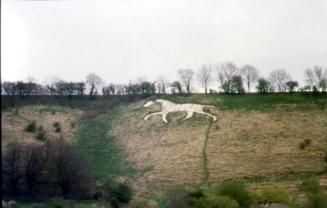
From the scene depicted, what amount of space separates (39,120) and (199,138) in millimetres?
15589

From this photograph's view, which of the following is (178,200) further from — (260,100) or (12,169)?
(260,100)

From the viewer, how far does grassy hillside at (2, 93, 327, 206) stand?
39375 millimetres

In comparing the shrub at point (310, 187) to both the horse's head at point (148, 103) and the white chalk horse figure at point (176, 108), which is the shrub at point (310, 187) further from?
the horse's head at point (148, 103)

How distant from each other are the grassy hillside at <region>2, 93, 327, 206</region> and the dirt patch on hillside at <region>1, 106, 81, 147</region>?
0.11 meters

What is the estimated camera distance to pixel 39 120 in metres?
48.5

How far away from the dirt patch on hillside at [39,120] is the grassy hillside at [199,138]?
4.4 inches

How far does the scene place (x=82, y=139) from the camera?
47.6m

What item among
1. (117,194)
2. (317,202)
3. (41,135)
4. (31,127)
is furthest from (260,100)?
(317,202)

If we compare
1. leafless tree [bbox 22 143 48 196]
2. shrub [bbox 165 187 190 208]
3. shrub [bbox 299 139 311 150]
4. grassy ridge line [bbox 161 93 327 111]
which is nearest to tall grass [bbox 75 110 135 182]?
leafless tree [bbox 22 143 48 196]

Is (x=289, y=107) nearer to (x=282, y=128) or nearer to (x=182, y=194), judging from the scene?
(x=282, y=128)

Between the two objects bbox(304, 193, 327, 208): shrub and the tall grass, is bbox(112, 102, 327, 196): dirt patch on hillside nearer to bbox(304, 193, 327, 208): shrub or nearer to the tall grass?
the tall grass

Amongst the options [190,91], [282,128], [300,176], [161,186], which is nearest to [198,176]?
[161,186]

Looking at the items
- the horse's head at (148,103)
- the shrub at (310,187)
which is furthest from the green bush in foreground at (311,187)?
the horse's head at (148,103)

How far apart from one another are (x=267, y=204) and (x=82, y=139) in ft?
79.0
